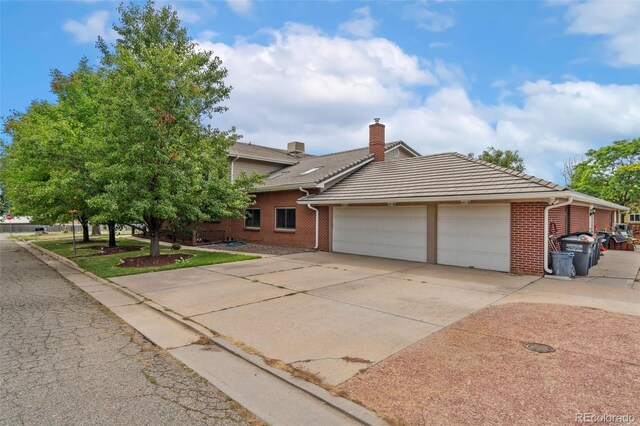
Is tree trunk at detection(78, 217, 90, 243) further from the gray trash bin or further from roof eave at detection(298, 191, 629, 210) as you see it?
the gray trash bin

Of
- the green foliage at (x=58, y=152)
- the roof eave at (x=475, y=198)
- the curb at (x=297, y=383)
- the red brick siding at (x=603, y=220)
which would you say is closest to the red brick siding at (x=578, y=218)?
the roof eave at (x=475, y=198)

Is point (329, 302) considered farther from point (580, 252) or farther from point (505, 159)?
point (505, 159)

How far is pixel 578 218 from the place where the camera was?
45.8ft

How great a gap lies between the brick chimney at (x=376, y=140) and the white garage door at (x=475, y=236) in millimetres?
7039

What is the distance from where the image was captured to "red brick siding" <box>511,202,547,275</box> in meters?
9.98

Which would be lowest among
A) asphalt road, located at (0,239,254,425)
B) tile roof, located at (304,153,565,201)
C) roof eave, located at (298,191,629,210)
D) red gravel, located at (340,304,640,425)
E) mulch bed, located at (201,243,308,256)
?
asphalt road, located at (0,239,254,425)

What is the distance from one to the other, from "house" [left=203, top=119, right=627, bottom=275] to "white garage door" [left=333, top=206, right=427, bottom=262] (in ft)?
0.13

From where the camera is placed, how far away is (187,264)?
12.0 m

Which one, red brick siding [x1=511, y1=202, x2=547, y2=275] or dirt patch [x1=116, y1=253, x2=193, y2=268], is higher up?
red brick siding [x1=511, y1=202, x2=547, y2=275]

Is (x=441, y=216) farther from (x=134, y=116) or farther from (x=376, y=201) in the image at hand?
(x=134, y=116)

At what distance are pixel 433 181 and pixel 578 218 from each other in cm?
647

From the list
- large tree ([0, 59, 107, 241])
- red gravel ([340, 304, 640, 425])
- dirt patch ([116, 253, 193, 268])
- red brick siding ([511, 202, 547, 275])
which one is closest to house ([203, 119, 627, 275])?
red brick siding ([511, 202, 547, 275])

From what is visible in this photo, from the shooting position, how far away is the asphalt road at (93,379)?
10.4ft

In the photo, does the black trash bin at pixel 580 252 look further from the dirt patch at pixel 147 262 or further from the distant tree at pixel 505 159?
the distant tree at pixel 505 159
